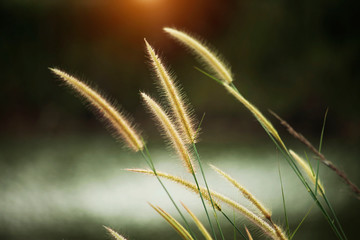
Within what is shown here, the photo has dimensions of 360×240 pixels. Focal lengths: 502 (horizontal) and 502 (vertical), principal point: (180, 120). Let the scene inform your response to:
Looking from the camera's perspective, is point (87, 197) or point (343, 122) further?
point (343, 122)

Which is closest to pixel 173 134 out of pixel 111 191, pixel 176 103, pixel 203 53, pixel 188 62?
pixel 176 103

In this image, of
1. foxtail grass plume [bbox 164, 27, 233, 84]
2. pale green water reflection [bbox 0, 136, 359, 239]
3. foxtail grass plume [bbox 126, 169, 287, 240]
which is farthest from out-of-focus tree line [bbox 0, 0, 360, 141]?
foxtail grass plume [bbox 126, 169, 287, 240]

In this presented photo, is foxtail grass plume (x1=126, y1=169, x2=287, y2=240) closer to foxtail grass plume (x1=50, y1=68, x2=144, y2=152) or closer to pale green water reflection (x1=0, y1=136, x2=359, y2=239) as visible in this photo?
foxtail grass plume (x1=50, y1=68, x2=144, y2=152)

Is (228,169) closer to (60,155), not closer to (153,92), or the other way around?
(60,155)

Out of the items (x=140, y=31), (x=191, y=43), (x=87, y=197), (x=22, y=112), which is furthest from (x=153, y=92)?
(x=191, y=43)

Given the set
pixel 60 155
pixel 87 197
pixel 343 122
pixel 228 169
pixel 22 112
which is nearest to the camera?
pixel 87 197

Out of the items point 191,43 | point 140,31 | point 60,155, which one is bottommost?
point 191,43
